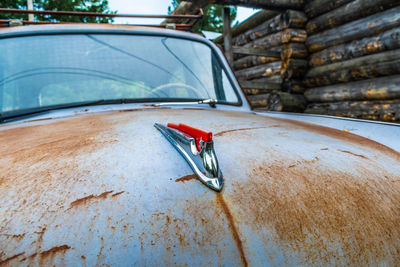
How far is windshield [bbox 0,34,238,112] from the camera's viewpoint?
146 centimetres

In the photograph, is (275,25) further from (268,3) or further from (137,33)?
(137,33)

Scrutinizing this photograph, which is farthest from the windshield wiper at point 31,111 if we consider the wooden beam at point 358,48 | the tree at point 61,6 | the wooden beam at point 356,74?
the tree at point 61,6

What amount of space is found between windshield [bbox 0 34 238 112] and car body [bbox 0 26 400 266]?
76 cm

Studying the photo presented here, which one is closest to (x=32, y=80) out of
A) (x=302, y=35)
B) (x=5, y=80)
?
(x=5, y=80)

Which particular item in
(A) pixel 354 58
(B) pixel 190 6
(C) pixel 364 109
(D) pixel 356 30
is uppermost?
(B) pixel 190 6

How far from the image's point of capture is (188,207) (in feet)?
1.67

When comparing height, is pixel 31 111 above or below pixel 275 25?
below

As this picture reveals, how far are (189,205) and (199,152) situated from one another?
0.16 metres

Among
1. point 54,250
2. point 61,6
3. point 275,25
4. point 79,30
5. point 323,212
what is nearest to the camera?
point 54,250

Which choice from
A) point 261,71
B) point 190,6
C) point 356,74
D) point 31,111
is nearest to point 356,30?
point 356,74

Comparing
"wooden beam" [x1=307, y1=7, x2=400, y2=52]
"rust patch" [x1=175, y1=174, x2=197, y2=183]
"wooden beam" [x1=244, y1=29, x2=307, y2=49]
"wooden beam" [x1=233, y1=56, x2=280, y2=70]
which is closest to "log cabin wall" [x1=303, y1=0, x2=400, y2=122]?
"wooden beam" [x1=307, y1=7, x2=400, y2=52]

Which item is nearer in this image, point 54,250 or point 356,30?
point 54,250

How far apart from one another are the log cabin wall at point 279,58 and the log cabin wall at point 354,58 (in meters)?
0.21

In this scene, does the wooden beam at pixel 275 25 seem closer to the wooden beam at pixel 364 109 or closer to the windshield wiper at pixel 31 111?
the wooden beam at pixel 364 109
